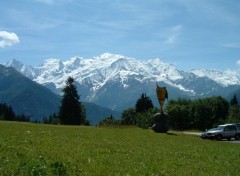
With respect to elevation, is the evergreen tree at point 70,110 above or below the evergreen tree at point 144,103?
below

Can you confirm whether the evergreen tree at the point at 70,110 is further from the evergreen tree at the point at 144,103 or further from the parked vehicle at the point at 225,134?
the parked vehicle at the point at 225,134

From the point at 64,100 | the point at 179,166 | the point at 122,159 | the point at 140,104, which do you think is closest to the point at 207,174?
the point at 179,166

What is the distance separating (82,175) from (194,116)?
140119mm

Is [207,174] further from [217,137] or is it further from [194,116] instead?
[194,116]

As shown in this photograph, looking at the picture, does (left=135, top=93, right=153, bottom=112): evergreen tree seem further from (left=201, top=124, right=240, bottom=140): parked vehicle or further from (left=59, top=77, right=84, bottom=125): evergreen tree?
(left=201, top=124, right=240, bottom=140): parked vehicle

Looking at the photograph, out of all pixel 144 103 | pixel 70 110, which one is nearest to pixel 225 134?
pixel 70 110

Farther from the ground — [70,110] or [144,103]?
[144,103]

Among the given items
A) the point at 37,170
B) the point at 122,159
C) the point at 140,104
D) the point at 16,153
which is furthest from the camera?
the point at 140,104

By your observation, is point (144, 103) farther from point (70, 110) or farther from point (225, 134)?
point (225, 134)

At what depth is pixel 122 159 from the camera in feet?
63.8

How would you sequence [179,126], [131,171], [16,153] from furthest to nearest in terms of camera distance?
[179,126] → [16,153] → [131,171]

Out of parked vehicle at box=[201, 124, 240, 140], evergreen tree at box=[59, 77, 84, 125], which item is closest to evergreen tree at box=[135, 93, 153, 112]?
evergreen tree at box=[59, 77, 84, 125]

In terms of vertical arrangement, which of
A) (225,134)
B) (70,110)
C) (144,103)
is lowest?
(225,134)

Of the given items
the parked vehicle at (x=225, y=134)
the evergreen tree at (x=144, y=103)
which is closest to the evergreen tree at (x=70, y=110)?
the evergreen tree at (x=144, y=103)
